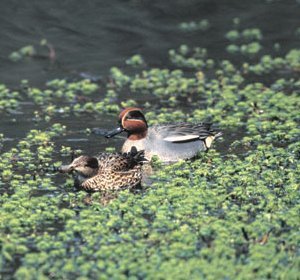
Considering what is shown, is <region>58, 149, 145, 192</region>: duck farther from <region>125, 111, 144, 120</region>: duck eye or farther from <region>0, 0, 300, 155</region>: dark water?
<region>0, 0, 300, 155</region>: dark water

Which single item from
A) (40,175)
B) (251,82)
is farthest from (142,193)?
(251,82)

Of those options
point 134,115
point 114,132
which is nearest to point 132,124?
point 134,115

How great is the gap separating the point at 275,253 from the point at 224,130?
540 centimetres

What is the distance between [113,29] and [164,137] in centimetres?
709

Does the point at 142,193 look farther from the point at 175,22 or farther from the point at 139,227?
the point at 175,22

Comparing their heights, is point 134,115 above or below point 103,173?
above

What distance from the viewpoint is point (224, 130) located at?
14.7 meters

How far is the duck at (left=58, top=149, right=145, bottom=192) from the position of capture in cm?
1212

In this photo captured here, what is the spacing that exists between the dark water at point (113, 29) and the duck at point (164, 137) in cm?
384

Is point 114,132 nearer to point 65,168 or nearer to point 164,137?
point 164,137

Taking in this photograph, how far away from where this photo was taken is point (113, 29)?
20453mm

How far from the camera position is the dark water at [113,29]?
18562 mm

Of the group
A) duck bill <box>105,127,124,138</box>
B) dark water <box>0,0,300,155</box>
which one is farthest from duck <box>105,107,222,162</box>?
dark water <box>0,0,300,155</box>

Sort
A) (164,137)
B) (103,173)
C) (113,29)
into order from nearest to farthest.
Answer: (103,173) → (164,137) → (113,29)
